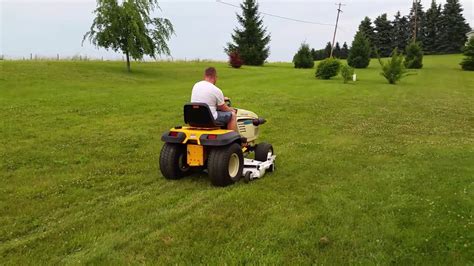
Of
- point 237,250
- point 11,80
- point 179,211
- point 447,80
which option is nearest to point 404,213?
point 237,250

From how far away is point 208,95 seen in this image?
23.7 feet

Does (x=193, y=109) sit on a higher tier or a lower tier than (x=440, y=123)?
higher

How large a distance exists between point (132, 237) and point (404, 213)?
3.33m

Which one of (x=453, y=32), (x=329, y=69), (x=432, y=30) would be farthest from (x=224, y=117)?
(x=432, y=30)

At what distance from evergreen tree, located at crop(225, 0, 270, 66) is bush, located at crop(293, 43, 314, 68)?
5.76m

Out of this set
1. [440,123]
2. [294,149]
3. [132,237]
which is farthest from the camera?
[440,123]

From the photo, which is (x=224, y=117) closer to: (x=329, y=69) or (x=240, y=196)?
(x=240, y=196)

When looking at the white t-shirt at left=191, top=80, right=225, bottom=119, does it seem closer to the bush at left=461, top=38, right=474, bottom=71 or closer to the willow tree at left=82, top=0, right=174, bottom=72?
the willow tree at left=82, top=0, right=174, bottom=72

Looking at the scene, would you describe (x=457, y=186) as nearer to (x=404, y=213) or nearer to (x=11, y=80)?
(x=404, y=213)

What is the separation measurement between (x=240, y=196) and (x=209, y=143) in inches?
37.4

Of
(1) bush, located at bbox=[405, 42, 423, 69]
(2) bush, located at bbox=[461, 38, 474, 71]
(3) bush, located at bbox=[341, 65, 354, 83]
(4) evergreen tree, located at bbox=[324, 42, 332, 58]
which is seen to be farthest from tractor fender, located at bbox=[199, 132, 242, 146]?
(4) evergreen tree, located at bbox=[324, 42, 332, 58]

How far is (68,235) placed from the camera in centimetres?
504

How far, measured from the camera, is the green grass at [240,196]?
467cm

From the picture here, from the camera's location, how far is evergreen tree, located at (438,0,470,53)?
244 feet
